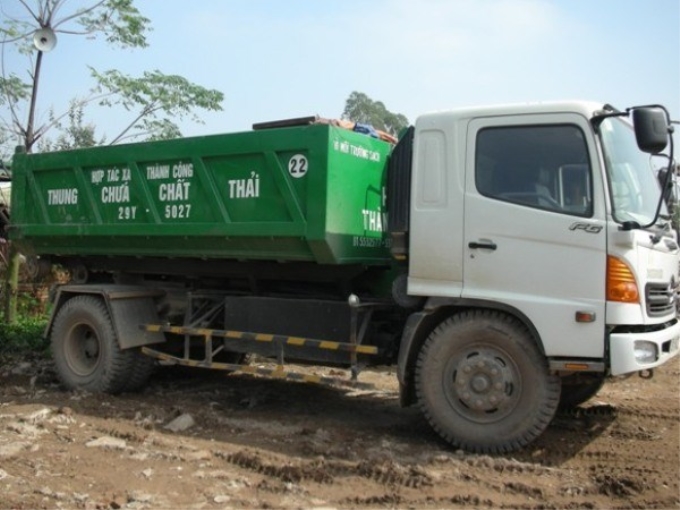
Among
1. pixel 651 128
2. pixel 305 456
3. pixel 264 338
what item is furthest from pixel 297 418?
pixel 651 128

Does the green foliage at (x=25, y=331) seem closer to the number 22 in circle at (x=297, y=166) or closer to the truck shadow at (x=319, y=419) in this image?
the truck shadow at (x=319, y=419)

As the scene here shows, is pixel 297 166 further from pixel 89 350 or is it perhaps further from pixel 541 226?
pixel 89 350

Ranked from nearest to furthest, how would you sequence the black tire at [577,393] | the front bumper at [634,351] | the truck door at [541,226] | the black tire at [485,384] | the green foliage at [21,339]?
the front bumper at [634,351], the truck door at [541,226], the black tire at [485,384], the black tire at [577,393], the green foliage at [21,339]

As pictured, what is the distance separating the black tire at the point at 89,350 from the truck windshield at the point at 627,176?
488cm

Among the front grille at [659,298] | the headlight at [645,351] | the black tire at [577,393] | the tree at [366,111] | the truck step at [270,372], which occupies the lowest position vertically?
the black tire at [577,393]

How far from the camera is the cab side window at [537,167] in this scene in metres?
4.77

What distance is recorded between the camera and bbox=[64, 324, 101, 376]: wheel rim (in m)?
7.39

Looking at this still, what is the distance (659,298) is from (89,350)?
5593 millimetres

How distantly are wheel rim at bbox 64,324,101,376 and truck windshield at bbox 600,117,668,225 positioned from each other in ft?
17.5

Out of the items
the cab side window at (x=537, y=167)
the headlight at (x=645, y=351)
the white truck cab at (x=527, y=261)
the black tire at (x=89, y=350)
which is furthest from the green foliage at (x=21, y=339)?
the headlight at (x=645, y=351)

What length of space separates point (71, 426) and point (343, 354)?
2.39 metres

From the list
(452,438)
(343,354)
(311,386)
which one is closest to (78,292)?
(311,386)

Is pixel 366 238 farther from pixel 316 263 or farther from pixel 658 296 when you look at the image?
pixel 658 296

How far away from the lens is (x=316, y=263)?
20.0 feet
